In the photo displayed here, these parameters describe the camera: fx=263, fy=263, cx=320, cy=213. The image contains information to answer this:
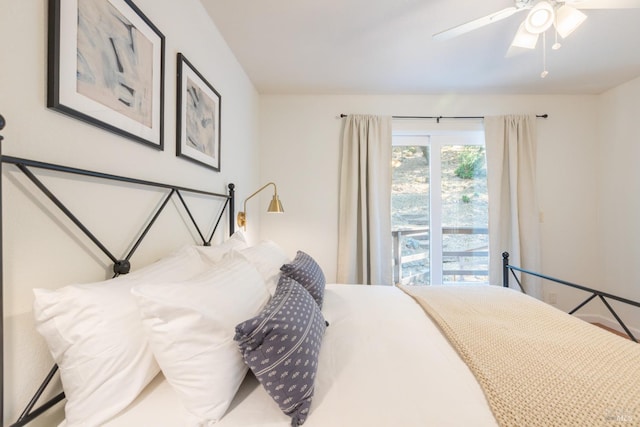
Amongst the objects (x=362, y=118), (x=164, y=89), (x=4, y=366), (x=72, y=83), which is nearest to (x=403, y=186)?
(x=362, y=118)

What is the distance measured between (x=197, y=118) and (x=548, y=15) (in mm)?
1915

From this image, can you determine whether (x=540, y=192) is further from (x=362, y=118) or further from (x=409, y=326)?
(x=409, y=326)

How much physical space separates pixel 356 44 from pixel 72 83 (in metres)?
1.81

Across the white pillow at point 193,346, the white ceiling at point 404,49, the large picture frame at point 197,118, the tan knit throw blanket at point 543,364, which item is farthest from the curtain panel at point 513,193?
the white pillow at point 193,346

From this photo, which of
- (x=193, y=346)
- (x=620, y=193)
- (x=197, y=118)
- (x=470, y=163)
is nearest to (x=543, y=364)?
(x=193, y=346)

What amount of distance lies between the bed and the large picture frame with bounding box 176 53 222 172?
72 centimetres

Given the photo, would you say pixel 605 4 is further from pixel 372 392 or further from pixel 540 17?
pixel 372 392

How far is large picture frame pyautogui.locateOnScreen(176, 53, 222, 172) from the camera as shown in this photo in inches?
54.4

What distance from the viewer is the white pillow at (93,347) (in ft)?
2.15

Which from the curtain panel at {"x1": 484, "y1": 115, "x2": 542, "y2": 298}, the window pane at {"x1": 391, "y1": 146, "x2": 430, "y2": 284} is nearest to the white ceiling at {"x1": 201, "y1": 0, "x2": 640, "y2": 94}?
the curtain panel at {"x1": 484, "y1": 115, "x2": 542, "y2": 298}

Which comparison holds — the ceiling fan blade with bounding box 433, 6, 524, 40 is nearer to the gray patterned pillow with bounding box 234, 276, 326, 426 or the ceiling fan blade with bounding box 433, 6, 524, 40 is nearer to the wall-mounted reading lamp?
the wall-mounted reading lamp

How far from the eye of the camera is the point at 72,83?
2.59 feet

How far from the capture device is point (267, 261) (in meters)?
1.41

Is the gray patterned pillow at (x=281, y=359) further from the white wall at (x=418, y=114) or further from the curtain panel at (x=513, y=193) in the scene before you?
the curtain panel at (x=513, y=193)
